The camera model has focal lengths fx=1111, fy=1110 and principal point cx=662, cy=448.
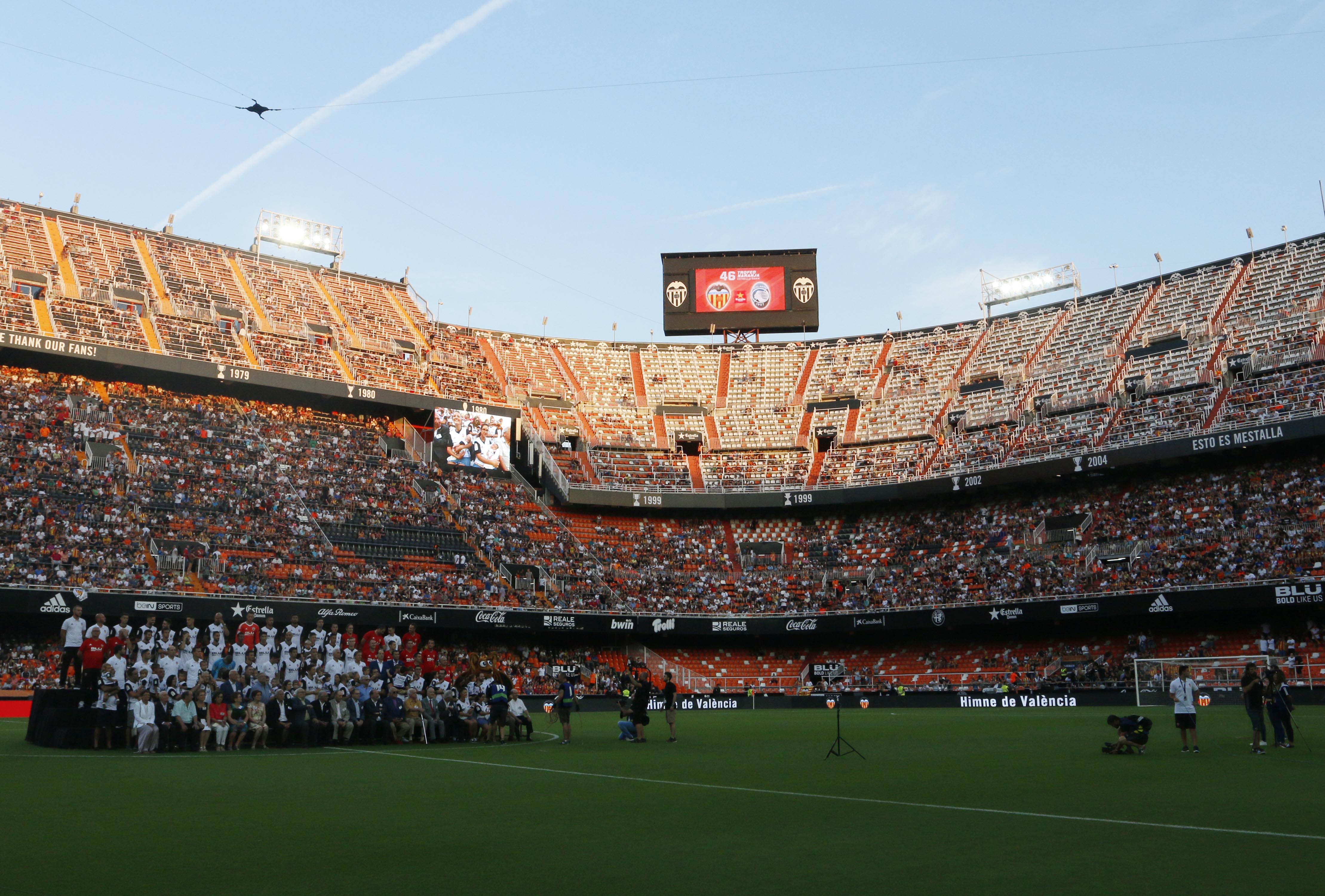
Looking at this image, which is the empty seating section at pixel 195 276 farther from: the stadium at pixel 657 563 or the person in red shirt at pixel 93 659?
the person in red shirt at pixel 93 659

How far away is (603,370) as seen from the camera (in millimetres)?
68688

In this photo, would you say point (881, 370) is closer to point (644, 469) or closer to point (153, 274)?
point (644, 469)

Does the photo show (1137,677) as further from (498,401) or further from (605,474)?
(498,401)

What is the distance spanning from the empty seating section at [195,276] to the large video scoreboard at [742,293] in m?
24.6

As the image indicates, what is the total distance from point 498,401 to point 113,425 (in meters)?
20.5

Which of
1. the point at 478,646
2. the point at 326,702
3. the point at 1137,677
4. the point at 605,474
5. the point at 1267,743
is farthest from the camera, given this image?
the point at 605,474

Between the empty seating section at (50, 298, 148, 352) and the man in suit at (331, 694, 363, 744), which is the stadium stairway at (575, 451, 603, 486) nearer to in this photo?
the empty seating section at (50, 298, 148, 352)

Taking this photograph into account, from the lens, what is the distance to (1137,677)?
1613 inches

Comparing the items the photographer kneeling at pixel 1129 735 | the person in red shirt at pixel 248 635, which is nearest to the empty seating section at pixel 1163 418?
the photographer kneeling at pixel 1129 735

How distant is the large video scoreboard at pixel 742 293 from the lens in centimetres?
6700

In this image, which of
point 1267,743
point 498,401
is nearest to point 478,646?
point 498,401

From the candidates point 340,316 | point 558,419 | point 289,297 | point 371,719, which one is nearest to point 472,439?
point 558,419

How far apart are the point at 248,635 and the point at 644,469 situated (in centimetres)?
3609

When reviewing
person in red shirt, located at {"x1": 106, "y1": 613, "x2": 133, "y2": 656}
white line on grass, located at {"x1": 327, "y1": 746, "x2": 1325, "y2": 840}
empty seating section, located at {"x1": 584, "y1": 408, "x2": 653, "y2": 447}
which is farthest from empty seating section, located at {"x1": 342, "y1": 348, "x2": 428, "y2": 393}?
white line on grass, located at {"x1": 327, "y1": 746, "x2": 1325, "y2": 840}
